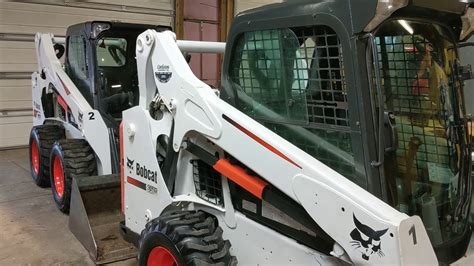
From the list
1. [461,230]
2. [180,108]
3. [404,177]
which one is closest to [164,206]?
[180,108]

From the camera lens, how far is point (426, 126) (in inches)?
78.7

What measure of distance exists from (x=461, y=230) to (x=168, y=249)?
4.75 feet

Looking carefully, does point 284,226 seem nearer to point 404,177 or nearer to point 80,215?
point 404,177

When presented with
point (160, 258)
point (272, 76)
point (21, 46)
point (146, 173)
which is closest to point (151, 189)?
point (146, 173)

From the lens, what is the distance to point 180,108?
2473mm

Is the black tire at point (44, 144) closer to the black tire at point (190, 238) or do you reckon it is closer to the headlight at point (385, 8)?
the black tire at point (190, 238)

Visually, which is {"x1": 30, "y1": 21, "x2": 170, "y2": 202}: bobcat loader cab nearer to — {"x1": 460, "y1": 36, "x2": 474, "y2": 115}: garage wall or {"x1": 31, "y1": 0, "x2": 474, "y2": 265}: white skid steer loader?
{"x1": 31, "y1": 0, "x2": 474, "y2": 265}: white skid steer loader

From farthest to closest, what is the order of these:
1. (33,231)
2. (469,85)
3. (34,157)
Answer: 1. (34,157)
2. (33,231)
3. (469,85)

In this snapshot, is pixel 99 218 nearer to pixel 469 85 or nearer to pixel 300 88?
pixel 300 88

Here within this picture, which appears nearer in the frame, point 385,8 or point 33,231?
point 385,8

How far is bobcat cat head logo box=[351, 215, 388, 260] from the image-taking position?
1.58 meters

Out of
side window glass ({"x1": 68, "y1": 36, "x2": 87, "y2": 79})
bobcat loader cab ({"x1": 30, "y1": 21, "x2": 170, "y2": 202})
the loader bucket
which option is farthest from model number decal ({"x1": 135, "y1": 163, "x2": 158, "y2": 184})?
side window glass ({"x1": 68, "y1": 36, "x2": 87, "y2": 79})

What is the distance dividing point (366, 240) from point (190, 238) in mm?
Answer: 976

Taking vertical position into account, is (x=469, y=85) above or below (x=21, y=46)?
below
